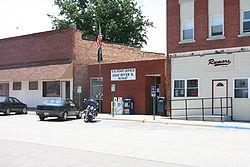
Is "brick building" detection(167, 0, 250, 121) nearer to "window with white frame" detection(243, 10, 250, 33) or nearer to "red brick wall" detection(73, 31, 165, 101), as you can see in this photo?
"window with white frame" detection(243, 10, 250, 33)

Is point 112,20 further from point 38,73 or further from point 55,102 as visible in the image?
point 55,102

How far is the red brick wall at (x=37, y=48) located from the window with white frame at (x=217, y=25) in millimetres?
12444

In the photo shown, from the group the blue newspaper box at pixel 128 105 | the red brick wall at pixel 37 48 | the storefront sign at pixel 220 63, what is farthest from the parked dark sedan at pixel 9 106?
the storefront sign at pixel 220 63

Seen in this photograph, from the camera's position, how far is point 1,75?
34312 mm

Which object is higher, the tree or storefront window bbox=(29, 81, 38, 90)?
the tree

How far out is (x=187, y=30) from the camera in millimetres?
22250

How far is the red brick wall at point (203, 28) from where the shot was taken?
2014 centimetres

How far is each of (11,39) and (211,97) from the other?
22.4m

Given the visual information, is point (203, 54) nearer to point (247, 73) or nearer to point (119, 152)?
point (247, 73)

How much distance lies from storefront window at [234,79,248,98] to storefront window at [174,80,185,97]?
3.47m

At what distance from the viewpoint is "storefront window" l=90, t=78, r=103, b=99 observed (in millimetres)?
28109

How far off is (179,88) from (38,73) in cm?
1375

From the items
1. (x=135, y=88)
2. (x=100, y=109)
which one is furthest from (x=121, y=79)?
(x=100, y=109)

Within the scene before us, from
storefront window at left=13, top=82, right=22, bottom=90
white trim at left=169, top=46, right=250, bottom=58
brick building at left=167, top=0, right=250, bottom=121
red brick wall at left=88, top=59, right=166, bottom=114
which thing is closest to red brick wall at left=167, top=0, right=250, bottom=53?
brick building at left=167, top=0, right=250, bottom=121
